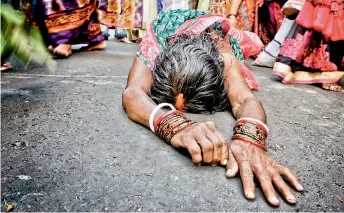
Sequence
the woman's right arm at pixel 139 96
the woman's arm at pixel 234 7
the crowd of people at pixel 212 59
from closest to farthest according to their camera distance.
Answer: the crowd of people at pixel 212 59 → the woman's right arm at pixel 139 96 → the woman's arm at pixel 234 7

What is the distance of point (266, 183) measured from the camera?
1217 millimetres

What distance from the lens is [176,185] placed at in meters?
1.25

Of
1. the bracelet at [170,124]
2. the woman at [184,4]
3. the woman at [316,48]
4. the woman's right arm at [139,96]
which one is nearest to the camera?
the bracelet at [170,124]

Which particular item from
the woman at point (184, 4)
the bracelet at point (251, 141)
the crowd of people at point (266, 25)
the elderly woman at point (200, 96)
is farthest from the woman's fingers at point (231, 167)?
the woman at point (184, 4)

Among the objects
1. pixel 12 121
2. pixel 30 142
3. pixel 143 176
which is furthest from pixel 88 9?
pixel 143 176

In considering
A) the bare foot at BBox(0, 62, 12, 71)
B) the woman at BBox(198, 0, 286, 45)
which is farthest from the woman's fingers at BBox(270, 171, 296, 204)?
the woman at BBox(198, 0, 286, 45)

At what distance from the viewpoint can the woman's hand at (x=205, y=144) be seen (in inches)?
51.9

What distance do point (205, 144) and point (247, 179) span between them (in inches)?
8.4

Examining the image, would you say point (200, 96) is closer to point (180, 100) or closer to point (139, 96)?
point (180, 100)

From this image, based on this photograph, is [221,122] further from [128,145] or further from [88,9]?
[88,9]

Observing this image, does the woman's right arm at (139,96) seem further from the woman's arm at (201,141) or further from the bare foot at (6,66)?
the bare foot at (6,66)

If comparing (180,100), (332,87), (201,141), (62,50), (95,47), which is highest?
(201,141)

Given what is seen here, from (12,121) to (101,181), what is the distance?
0.77 metres

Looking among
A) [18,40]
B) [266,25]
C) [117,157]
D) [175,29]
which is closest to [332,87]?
[175,29]
